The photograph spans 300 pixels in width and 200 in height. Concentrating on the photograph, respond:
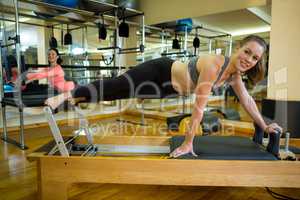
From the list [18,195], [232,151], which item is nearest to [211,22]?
[232,151]

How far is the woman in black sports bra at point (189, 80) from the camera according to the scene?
120 centimetres

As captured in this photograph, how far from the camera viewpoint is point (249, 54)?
120cm

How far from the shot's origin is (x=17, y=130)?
2.87m

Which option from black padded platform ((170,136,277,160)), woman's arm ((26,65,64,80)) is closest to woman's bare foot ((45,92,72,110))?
black padded platform ((170,136,277,160))

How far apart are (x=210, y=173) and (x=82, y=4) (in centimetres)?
304

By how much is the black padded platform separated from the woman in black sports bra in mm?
112

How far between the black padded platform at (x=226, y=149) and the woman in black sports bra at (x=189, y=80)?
0.11 meters

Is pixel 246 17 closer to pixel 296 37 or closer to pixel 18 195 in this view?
pixel 296 37

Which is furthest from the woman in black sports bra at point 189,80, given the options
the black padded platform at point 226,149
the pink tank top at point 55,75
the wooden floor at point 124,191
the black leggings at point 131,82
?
the pink tank top at point 55,75

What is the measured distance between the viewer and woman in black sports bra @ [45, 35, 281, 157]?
3.93ft

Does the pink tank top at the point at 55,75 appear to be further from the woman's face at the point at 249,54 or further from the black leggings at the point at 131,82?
the woman's face at the point at 249,54

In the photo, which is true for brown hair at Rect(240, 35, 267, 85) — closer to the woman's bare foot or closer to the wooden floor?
the wooden floor

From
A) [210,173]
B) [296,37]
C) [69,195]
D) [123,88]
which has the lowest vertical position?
[69,195]

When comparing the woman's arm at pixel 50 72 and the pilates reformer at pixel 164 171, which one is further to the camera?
the woman's arm at pixel 50 72
